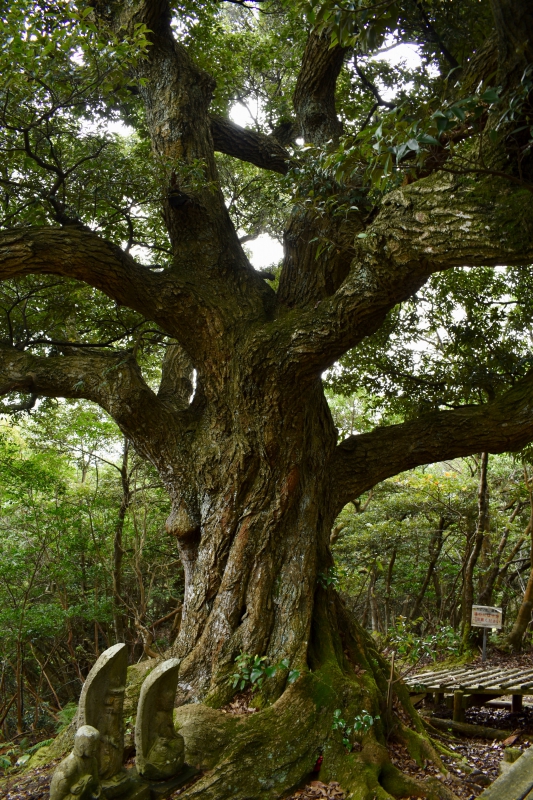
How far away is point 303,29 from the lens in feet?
23.9

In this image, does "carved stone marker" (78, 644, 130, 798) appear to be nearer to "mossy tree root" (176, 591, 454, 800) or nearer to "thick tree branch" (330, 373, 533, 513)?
"mossy tree root" (176, 591, 454, 800)

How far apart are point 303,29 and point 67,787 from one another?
26.9ft

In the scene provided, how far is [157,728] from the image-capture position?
3285 millimetres

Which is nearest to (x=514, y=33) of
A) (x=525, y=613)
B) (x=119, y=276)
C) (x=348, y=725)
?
(x=119, y=276)

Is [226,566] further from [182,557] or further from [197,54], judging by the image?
[197,54]

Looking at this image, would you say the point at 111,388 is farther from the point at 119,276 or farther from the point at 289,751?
the point at 289,751

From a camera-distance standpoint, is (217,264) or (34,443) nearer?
(217,264)

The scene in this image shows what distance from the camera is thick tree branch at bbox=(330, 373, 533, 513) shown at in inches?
192

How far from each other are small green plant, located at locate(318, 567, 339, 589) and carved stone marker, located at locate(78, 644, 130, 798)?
6.78 feet

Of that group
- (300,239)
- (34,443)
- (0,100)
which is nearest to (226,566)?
(300,239)

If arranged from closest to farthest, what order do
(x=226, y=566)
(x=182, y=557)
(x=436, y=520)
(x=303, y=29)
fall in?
(x=226, y=566)
(x=182, y=557)
(x=303, y=29)
(x=436, y=520)

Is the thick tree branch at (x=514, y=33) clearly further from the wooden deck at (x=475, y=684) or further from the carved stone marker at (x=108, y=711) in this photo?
the wooden deck at (x=475, y=684)

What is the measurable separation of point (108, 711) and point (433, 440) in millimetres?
3452

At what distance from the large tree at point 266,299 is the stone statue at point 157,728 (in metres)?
0.24
